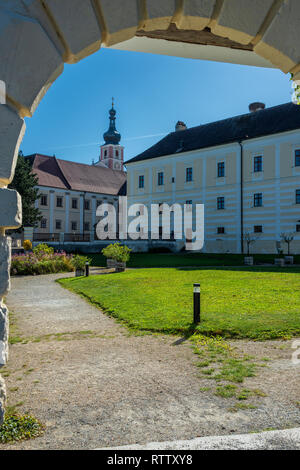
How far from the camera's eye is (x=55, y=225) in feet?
162

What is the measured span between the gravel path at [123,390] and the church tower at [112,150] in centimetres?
8373

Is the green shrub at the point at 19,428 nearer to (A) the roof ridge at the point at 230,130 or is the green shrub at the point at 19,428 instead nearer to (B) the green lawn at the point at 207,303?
(B) the green lawn at the point at 207,303

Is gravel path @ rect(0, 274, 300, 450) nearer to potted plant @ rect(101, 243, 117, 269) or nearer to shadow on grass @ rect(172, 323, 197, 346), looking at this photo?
shadow on grass @ rect(172, 323, 197, 346)

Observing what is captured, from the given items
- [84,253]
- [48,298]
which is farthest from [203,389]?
[84,253]

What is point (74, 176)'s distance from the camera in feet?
173

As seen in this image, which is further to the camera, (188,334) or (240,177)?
(240,177)

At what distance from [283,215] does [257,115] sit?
11490 mm

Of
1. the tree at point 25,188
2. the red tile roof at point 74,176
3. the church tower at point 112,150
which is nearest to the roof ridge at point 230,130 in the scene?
the red tile roof at point 74,176

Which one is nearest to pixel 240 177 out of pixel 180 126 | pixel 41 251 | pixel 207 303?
pixel 180 126

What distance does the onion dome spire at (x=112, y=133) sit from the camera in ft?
292

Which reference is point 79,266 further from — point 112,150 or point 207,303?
point 112,150

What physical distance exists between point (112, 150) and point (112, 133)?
503 cm

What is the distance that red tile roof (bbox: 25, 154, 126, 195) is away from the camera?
48812 millimetres

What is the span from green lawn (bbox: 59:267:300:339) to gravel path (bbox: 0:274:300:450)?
0.70 meters
